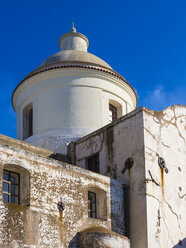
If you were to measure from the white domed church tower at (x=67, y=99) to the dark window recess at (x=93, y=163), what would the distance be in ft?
4.07

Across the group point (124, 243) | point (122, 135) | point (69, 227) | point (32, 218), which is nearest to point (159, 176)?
point (122, 135)

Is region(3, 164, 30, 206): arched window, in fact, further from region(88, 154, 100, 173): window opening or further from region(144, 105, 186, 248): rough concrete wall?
region(88, 154, 100, 173): window opening

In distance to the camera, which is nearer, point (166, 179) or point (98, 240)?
point (98, 240)

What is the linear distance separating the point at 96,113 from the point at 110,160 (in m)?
2.99

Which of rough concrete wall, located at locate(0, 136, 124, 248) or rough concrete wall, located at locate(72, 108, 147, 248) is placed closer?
rough concrete wall, located at locate(0, 136, 124, 248)

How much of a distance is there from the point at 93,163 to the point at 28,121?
4283 millimetres

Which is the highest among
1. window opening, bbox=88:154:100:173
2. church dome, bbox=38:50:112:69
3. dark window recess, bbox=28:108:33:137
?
church dome, bbox=38:50:112:69

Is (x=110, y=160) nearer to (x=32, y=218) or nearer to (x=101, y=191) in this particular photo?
(x=101, y=191)

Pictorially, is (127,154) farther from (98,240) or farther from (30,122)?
(30,122)

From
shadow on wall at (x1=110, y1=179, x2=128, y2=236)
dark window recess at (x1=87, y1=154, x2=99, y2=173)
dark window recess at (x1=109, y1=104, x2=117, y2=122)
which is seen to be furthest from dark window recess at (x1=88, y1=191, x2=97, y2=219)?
dark window recess at (x1=109, y1=104, x2=117, y2=122)

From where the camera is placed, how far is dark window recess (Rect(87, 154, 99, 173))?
54.5 ft

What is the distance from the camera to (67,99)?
60.9 feet

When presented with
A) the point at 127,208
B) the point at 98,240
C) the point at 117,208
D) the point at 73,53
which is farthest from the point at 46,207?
the point at 73,53

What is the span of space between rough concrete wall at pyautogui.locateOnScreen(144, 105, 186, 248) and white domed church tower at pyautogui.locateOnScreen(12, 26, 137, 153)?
308 cm
